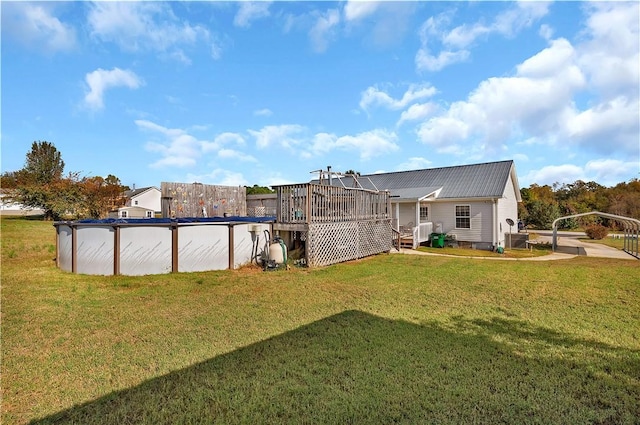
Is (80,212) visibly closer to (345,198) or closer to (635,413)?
(345,198)

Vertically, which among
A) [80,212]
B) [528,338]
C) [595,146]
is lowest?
[528,338]

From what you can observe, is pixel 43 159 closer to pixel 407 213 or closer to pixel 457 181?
pixel 407 213

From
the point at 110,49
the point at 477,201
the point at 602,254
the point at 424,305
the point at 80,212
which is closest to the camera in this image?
the point at 424,305

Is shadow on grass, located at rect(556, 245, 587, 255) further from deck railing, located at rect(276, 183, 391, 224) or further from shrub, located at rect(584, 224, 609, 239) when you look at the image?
deck railing, located at rect(276, 183, 391, 224)

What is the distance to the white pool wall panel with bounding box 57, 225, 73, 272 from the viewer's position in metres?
8.79

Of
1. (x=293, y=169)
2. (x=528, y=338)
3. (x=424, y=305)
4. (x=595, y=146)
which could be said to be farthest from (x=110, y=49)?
(x=595, y=146)

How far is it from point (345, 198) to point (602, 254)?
1202cm

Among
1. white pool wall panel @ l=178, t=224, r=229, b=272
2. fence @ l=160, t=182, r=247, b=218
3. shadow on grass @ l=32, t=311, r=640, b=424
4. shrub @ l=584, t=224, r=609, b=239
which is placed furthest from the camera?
shrub @ l=584, t=224, r=609, b=239

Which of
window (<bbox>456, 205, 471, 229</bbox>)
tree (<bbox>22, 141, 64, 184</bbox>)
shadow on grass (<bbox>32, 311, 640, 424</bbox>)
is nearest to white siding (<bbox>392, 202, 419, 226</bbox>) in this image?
window (<bbox>456, 205, 471, 229</bbox>)

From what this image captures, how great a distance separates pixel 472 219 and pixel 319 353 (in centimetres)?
1451

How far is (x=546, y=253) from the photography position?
13984mm

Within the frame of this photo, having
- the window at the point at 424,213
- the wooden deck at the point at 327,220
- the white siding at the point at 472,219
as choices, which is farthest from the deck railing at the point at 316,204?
the white siding at the point at 472,219

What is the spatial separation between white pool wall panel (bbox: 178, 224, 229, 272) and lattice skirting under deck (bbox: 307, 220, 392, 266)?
8.77 feet

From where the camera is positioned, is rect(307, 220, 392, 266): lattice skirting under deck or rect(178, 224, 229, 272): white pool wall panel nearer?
rect(178, 224, 229, 272): white pool wall panel
